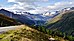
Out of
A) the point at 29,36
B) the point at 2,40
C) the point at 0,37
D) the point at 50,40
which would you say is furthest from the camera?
the point at 50,40

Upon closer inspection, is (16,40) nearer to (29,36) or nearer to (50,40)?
(29,36)

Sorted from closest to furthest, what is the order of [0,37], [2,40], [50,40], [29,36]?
[2,40] → [0,37] → [29,36] → [50,40]

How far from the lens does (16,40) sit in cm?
5575

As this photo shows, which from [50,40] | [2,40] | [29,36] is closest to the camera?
[2,40]

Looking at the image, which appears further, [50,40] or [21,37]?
[50,40]

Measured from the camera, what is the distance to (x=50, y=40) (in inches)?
2822

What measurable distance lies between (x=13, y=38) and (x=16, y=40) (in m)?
1.42

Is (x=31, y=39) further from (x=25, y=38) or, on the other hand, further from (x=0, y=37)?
(x=0, y=37)

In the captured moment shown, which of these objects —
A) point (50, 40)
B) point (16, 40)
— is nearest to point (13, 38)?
point (16, 40)

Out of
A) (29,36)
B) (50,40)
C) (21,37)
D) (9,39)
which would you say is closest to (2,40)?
(9,39)

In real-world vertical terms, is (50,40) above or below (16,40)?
below

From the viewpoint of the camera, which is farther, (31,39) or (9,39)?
(31,39)

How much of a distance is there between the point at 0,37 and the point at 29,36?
9.75 m

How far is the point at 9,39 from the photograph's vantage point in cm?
5541
